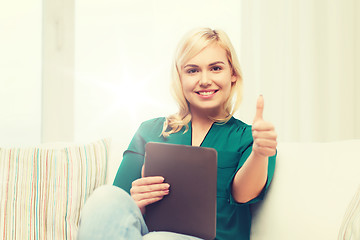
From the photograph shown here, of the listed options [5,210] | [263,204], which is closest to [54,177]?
[5,210]

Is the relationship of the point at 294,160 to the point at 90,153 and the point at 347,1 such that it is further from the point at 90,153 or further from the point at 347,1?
the point at 347,1

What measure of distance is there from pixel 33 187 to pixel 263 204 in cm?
72

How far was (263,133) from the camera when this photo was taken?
2.62ft

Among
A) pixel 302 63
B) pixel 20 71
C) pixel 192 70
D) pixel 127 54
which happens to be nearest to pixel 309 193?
pixel 192 70

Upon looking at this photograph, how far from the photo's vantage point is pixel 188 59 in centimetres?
108

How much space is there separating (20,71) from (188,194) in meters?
1.39

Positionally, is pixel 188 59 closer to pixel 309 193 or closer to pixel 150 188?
pixel 150 188

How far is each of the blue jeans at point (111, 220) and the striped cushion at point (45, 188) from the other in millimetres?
397

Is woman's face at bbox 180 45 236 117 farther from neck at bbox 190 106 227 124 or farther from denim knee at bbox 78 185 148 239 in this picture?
denim knee at bbox 78 185 148 239

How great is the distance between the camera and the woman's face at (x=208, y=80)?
41.9 inches

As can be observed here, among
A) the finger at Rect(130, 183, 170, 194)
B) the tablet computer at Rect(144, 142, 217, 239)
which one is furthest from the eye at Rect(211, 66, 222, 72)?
the finger at Rect(130, 183, 170, 194)

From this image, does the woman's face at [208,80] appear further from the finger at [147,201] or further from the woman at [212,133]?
the finger at [147,201]

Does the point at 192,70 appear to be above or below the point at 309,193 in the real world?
above

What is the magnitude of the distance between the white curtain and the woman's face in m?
0.72
